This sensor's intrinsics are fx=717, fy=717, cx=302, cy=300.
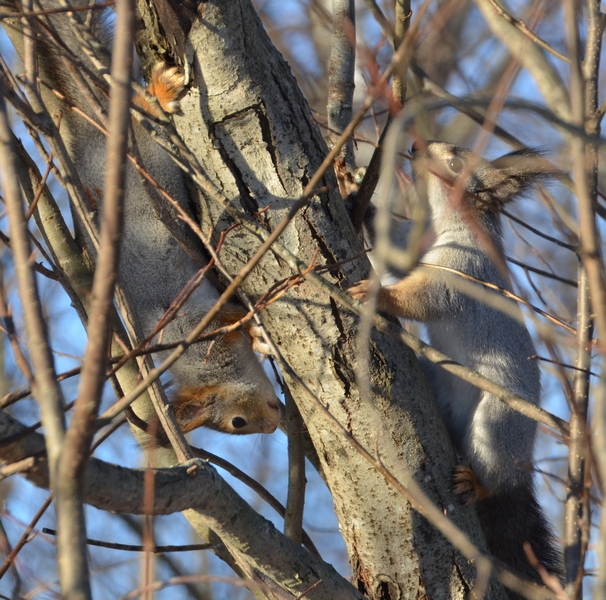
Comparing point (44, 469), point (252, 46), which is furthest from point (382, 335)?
point (44, 469)

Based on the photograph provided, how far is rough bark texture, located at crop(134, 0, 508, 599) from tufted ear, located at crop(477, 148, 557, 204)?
110 cm

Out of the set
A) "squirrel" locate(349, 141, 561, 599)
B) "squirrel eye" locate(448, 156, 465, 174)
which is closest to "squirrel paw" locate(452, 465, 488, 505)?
"squirrel" locate(349, 141, 561, 599)

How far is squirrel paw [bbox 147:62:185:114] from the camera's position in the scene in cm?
271

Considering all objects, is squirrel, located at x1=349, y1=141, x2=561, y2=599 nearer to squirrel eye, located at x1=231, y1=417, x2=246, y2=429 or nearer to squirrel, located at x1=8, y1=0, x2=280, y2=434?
squirrel, located at x1=8, y1=0, x2=280, y2=434

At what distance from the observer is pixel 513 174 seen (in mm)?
3469

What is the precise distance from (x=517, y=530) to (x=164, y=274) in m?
2.22

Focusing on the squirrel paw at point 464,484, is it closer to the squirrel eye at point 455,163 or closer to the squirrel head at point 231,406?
the squirrel eye at point 455,163

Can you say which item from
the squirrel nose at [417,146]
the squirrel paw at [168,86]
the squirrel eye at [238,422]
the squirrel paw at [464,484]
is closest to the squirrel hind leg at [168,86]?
the squirrel paw at [168,86]

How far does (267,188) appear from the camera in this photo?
8.67 feet

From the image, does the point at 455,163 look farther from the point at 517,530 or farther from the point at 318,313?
the point at 517,530

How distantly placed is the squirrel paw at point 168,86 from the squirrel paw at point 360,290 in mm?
955

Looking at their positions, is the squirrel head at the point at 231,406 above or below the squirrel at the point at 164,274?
below

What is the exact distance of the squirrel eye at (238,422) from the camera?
14.2ft

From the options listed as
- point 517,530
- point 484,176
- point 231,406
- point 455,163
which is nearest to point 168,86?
point 455,163
